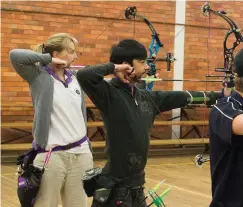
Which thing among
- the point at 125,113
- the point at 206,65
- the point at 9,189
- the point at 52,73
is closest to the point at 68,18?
the point at 206,65

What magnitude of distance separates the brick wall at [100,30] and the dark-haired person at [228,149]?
17.5 feet

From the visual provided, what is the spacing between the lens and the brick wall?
22.5ft

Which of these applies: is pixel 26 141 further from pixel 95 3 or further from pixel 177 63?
pixel 177 63

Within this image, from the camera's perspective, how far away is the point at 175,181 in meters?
5.40

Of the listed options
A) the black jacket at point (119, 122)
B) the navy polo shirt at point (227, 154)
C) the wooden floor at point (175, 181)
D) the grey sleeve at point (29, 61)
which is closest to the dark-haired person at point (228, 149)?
the navy polo shirt at point (227, 154)

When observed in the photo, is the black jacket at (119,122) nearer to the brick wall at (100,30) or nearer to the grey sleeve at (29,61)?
the grey sleeve at (29,61)

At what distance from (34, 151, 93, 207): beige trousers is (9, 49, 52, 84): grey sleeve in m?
0.41

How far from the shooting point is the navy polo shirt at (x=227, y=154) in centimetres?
171

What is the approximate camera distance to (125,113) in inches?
80.8

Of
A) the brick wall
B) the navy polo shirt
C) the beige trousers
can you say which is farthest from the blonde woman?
the brick wall

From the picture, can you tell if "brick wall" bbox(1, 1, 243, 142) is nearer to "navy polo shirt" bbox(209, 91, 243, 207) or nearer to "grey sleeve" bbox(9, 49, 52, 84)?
"grey sleeve" bbox(9, 49, 52, 84)

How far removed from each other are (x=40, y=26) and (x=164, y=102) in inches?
200

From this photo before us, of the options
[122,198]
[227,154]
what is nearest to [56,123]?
[122,198]

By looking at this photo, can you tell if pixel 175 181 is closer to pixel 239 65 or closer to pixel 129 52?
pixel 129 52
